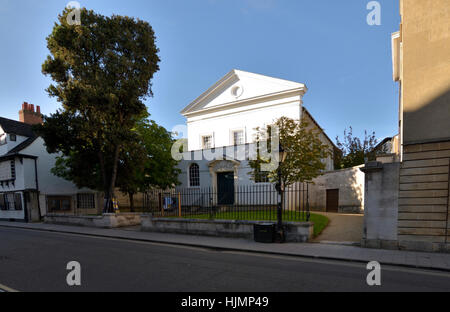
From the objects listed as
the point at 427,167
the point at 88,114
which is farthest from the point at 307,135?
the point at 88,114

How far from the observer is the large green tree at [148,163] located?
17578 mm

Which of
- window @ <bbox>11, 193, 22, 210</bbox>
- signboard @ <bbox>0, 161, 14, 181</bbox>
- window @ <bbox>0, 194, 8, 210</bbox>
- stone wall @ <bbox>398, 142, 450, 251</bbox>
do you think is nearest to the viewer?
stone wall @ <bbox>398, 142, 450, 251</bbox>

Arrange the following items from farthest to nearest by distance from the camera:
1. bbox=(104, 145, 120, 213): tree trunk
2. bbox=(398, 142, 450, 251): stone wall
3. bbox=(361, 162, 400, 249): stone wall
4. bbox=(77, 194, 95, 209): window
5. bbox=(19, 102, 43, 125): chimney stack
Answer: bbox=(19, 102, 43, 125): chimney stack < bbox=(77, 194, 95, 209): window < bbox=(104, 145, 120, 213): tree trunk < bbox=(361, 162, 400, 249): stone wall < bbox=(398, 142, 450, 251): stone wall

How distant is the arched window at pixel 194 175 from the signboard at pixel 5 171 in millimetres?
16651

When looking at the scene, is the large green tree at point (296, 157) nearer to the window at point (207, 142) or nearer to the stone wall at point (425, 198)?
the stone wall at point (425, 198)

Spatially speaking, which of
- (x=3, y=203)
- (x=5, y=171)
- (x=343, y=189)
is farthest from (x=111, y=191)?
(x=343, y=189)

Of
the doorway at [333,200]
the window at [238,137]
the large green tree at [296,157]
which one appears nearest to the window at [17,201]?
the window at [238,137]

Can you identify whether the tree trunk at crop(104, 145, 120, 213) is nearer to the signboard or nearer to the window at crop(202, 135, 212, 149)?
the window at crop(202, 135, 212, 149)

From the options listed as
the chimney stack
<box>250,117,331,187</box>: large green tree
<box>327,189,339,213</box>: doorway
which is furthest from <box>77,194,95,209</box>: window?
<box>327,189,339,213</box>: doorway

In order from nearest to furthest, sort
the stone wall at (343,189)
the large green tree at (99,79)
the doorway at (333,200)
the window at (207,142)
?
the large green tree at (99,79), the stone wall at (343,189), the doorway at (333,200), the window at (207,142)

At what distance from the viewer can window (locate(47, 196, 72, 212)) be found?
76.7 feet

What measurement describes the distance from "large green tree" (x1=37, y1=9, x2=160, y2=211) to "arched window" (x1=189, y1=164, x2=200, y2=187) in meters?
7.52

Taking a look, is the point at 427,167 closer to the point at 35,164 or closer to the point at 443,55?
the point at 443,55

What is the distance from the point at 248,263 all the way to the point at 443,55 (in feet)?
30.9
